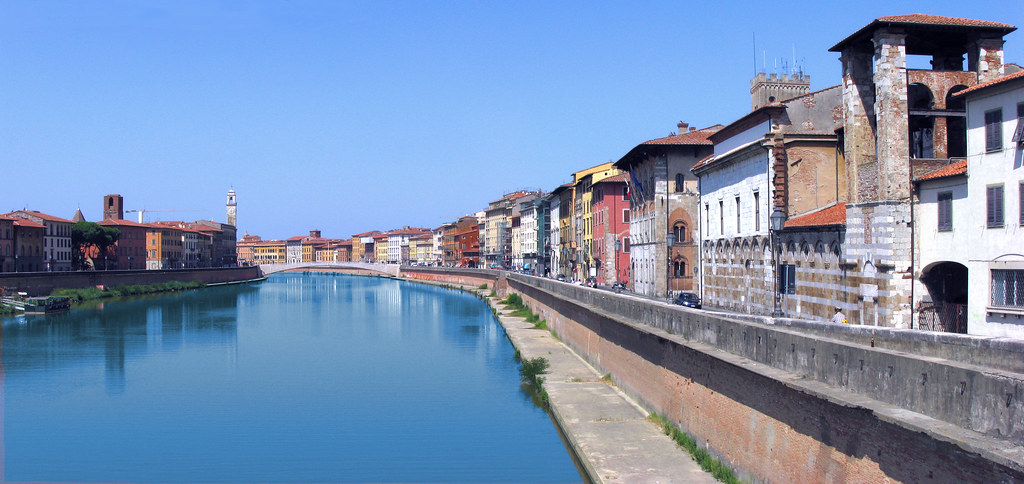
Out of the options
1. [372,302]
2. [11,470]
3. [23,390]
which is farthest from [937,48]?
[372,302]

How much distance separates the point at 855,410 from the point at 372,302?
73880mm

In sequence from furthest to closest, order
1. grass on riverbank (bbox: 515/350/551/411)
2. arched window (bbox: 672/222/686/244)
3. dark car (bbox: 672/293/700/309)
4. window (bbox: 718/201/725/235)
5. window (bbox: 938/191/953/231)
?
arched window (bbox: 672/222/686/244) → dark car (bbox: 672/293/700/309) → window (bbox: 718/201/725/235) → grass on riverbank (bbox: 515/350/551/411) → window (bbox: 938/191/953/231)

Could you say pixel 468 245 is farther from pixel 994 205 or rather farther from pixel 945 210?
pixel 994 205

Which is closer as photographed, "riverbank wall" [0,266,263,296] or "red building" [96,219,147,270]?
"riverbank wall" [0,266,263,296]

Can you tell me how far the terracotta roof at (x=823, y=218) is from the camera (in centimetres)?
2100

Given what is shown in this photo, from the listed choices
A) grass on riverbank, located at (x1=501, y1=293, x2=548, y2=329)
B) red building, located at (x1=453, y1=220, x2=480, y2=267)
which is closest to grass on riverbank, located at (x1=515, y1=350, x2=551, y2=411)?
grass on riverbank, located at (x1=501, y1=293, x2=548, y2=329)

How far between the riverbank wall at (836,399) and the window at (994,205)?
4222 millimetres

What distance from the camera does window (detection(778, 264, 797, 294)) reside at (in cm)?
2381

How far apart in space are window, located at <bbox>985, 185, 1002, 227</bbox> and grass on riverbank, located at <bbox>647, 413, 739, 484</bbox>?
698 cm

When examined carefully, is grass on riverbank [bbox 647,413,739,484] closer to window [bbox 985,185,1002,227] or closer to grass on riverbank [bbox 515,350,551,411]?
grass on riverbank [bbox 515,350,551,411]

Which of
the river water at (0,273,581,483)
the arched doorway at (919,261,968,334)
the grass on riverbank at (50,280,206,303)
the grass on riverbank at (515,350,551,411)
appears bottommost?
the river water at (0,273,581,483)

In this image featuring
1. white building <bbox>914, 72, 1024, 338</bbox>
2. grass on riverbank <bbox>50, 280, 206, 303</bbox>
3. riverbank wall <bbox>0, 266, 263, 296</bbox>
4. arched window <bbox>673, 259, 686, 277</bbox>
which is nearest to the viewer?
white building <bbox>914, 72, 1024, 338</bbox>

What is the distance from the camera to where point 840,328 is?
13562 millimetres

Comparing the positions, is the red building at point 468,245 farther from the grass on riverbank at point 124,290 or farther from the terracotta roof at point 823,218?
the terracotta roof at point 823,218
